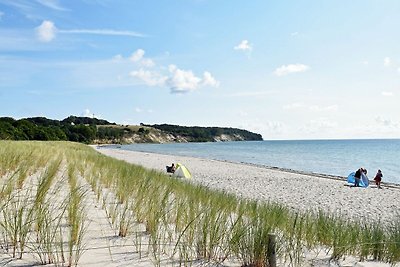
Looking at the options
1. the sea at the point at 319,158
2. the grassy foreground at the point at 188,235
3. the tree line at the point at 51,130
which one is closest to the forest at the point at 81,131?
the tree line at the point at 51,130

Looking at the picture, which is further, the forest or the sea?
the forest

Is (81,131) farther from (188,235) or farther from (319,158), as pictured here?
(188,235)

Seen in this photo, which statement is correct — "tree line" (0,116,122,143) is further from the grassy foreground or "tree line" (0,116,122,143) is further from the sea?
the grassy foreground

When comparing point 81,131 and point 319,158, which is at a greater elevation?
point 81,131

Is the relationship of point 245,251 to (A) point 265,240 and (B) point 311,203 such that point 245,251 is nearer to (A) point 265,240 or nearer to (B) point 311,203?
(A) point 265,240

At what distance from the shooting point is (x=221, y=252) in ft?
13.0

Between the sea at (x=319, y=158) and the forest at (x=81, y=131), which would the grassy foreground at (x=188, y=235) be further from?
the forest at (x=81, y=131)

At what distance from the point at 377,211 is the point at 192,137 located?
178 meters

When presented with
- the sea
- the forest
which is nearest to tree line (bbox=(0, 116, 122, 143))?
the forest

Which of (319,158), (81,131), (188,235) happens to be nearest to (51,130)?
(81,131)

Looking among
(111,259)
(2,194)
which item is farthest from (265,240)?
(2,194)

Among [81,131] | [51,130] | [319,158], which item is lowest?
[319,158]

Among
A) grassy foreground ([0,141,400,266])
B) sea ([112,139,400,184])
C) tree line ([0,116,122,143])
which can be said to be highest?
tree line ([0,116,122,143])

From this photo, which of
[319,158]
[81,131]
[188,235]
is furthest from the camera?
[81,131]
